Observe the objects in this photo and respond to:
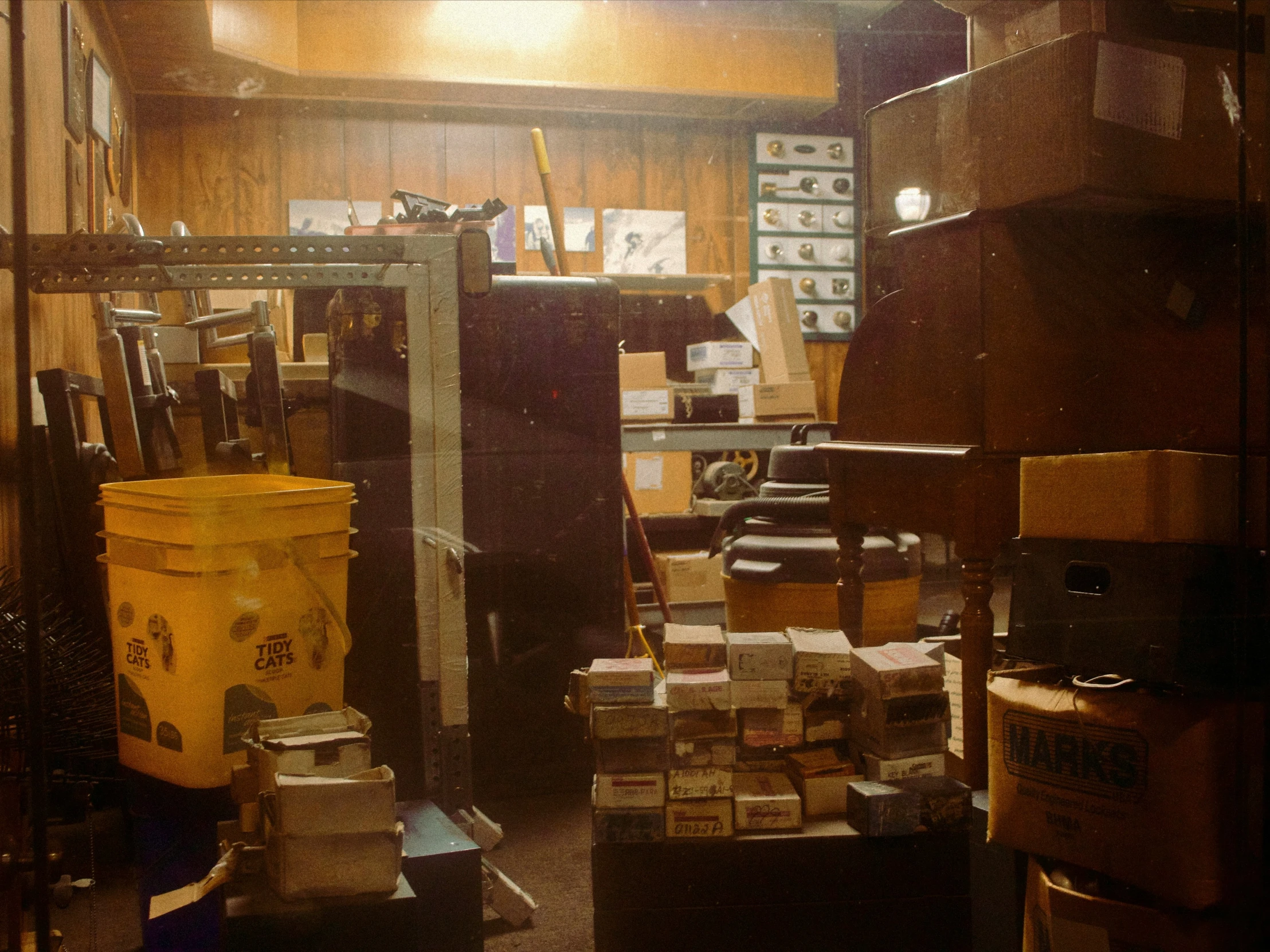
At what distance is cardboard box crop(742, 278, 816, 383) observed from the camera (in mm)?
4652

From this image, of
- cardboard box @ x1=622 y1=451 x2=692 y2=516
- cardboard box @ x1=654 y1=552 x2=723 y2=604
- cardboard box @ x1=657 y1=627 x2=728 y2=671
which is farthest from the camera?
cardboard box @ x1=622 y1=451 x2=692 y2=516

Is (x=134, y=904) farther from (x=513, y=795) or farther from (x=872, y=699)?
(x=872, y=699)

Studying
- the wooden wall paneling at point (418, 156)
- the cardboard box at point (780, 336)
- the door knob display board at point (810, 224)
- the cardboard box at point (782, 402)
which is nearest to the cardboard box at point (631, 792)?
the cardboard box at point (782, 402)

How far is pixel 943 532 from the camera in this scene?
179cm

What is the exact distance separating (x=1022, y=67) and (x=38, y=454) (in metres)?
1.89

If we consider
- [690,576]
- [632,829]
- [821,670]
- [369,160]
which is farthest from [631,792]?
[369,160]

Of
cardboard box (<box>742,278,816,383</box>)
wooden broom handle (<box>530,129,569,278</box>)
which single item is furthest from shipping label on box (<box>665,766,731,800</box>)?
cardboard box (<box>742,278,816,383</box>)

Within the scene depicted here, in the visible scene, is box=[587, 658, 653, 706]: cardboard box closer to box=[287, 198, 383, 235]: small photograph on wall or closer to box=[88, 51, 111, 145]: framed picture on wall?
box=[88, 51, 111, 145]: framed picture on wall

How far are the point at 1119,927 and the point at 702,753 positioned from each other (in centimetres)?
61

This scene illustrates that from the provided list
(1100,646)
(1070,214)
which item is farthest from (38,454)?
(1070,214)

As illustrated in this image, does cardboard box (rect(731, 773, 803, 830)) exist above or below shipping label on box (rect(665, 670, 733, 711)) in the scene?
below

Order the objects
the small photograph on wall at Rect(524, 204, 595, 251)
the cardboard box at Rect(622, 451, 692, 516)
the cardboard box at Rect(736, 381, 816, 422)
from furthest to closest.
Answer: the small photograph on wall at Rect(524, 204, 595, 251) < the cardboard box at Rect(622, 451, 692, 516) < the cardboard box at Rect(736, 381, 816, 422)

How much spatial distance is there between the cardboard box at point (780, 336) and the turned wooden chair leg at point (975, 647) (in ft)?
9.52

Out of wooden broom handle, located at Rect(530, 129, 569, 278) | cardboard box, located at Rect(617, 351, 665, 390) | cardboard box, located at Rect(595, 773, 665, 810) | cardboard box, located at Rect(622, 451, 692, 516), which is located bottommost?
cardboard box, located at Rect(595, 773, 665, 810)
